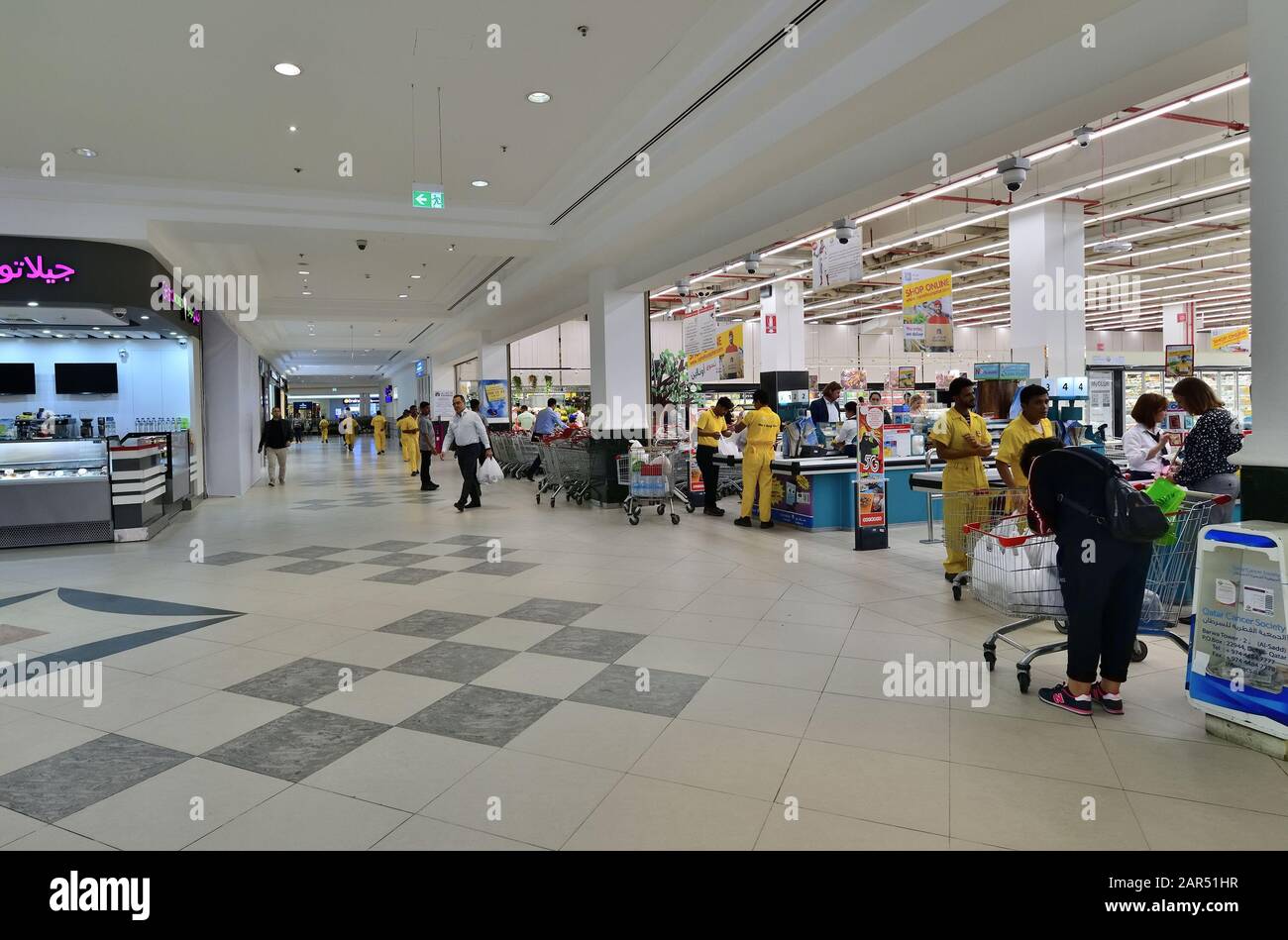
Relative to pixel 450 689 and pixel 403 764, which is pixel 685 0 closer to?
pixel 450 689

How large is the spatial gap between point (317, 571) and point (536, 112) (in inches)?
179

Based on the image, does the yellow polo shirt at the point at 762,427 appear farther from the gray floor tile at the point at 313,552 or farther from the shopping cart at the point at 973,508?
the gray floor tile at the point at 313,552

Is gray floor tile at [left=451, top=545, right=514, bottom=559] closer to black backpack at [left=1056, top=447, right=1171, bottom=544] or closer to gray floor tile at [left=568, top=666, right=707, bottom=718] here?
gray floor tile at [left=568, top=666, right=707, bottom=718]

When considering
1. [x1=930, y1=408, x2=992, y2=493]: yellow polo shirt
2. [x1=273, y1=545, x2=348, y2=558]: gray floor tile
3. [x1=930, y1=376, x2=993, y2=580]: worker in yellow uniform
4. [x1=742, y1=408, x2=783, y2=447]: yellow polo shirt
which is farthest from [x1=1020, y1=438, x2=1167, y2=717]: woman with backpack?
[x1=273, y1=545, x2=348, y2=558]: gray floor tile

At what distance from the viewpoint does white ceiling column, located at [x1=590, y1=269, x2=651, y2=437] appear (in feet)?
37.4

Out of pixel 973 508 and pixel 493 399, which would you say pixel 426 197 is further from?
pixel 493 399

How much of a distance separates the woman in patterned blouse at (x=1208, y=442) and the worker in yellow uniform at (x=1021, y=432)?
80 cm

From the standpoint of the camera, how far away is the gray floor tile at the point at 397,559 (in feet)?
23.7

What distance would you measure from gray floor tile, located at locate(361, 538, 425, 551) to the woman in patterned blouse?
670 centimetres

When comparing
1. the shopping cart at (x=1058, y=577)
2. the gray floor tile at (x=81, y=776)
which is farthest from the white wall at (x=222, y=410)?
the shopping cart at (x=1058, y=577)

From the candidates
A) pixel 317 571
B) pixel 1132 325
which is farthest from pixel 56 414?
pixel 1132 325

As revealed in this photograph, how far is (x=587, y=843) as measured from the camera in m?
2.45

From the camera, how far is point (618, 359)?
1147 centimetres

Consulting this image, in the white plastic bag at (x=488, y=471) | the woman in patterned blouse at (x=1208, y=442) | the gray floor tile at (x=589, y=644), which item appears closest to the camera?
the gray floor tile at (x=589, y=644)
